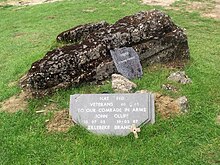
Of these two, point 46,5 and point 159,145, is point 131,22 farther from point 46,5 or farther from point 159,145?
point 46,5

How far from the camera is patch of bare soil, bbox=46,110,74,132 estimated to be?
7.78m

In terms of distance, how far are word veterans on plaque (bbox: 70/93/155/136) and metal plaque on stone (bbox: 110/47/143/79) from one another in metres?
1.32

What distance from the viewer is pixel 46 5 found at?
2044cm

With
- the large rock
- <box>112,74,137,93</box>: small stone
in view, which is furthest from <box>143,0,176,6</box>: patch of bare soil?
<box>112,74,137,93</box>: small stone

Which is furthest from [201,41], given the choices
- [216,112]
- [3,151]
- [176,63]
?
[3,151]

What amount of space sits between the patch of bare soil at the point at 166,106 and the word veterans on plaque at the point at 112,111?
0.77 feet

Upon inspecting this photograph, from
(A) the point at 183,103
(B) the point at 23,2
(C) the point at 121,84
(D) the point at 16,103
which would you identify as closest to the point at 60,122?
(D) the point at 16,103

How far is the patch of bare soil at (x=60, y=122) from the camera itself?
7.78m

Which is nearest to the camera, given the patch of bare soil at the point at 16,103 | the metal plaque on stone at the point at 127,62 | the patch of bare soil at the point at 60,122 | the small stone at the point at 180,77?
the patch of bare soil at the point at 60,122

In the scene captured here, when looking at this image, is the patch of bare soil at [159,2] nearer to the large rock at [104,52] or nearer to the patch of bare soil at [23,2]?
the patch of bare soil at [23,2]

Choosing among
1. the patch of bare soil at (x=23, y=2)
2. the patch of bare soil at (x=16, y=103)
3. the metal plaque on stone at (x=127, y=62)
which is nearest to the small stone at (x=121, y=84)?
the metal plaque on stone at (x=127, y=62)

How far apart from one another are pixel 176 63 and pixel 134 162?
3.73m

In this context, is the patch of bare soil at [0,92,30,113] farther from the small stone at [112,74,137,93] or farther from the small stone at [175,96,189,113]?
the small stone at [175,96,189,113]

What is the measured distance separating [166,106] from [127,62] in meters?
1.66
